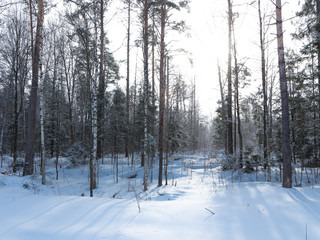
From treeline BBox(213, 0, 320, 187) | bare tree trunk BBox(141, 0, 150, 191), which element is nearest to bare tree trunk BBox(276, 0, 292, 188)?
treeline BBox(213, 0, 320, 187)

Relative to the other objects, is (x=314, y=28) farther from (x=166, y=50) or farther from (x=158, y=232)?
(x=158, y=232)

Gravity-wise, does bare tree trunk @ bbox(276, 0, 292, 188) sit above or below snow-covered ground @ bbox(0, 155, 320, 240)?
above

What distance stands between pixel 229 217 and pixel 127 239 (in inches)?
77.2

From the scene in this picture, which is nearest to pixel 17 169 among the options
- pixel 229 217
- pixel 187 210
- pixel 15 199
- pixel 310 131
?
pixel 15 199

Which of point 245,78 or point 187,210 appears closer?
point 187,210

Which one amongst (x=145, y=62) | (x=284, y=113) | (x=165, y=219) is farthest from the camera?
(x=145, y=62)

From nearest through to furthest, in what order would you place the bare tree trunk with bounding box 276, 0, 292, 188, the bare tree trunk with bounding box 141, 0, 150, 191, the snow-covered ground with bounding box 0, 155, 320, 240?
the snow-covered ground with bounding box 0, 155, 320, 240 < the bare tree trunk with bounding box 276, 0, 292, 188 < the bare tree trunk with bounding box 141, 0, 150, 191

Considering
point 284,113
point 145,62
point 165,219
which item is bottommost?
point 165,219

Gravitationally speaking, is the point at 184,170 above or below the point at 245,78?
below

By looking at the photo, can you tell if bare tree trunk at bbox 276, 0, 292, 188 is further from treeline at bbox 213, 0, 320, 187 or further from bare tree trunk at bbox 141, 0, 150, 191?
bare tree trunk at bbox 141, 0, 150, 191

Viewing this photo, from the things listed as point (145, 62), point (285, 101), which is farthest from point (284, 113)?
point (145, 62)

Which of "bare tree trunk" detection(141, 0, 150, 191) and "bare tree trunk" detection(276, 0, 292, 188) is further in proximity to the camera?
"bare tree trunk" detection(141, 0, 150, 191)

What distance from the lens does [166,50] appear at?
9.53 m

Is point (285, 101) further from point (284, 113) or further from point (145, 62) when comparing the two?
point (145, 62)
